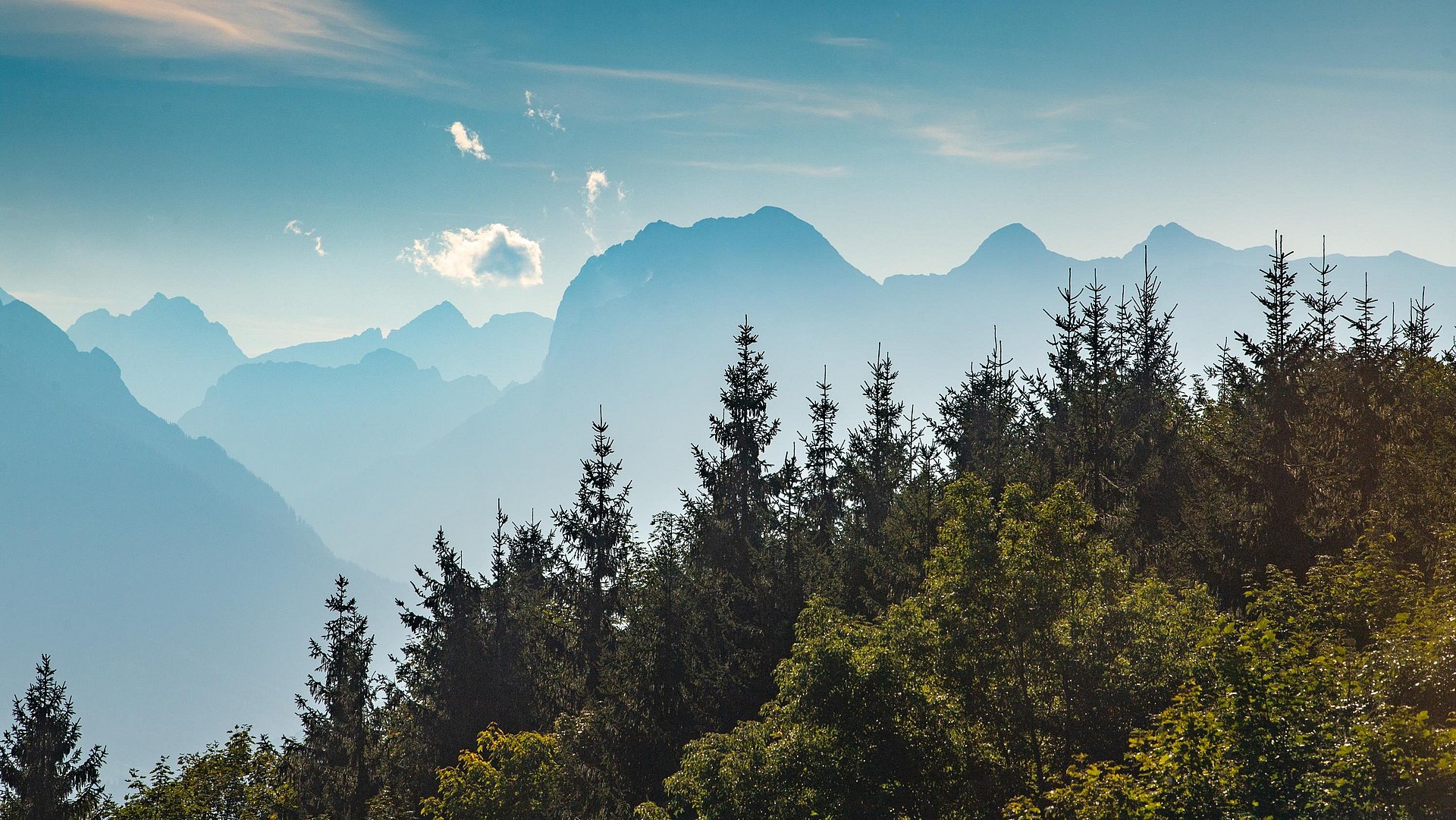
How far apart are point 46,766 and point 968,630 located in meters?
51.3

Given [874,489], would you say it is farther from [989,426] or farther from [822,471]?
[822,471]

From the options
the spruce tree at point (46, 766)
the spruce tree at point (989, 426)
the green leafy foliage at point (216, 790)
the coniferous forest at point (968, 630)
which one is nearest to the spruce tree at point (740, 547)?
the coniferous forest at point (968, 630)

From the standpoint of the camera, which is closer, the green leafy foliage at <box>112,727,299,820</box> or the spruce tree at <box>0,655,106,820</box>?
the green leafy foliage at <box>112,727,299,820</box>

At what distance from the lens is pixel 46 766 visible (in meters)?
46.9

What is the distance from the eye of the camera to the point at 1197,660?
779 inches

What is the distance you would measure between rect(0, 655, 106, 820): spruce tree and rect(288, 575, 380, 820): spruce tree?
1028 cm

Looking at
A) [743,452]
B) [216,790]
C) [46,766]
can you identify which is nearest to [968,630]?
[216,790]

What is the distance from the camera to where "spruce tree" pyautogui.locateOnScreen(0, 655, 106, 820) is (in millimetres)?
44406

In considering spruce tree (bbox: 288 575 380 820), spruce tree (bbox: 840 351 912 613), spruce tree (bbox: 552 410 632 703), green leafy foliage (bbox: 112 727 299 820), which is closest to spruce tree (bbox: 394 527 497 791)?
spruce tree (bbox: 288 575 380 820)

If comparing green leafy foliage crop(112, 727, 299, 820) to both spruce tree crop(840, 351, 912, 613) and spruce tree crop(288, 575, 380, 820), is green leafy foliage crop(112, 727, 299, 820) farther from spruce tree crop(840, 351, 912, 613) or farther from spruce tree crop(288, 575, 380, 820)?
spruce tree crop(840, 351, 912, 613)

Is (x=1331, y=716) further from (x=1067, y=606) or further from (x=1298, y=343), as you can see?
(x=1298, y=343)

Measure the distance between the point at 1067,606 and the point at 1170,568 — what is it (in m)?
16.7

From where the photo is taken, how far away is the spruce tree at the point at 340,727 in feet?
163

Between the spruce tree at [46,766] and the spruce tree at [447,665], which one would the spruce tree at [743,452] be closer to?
the spruce tree at [447,665]
